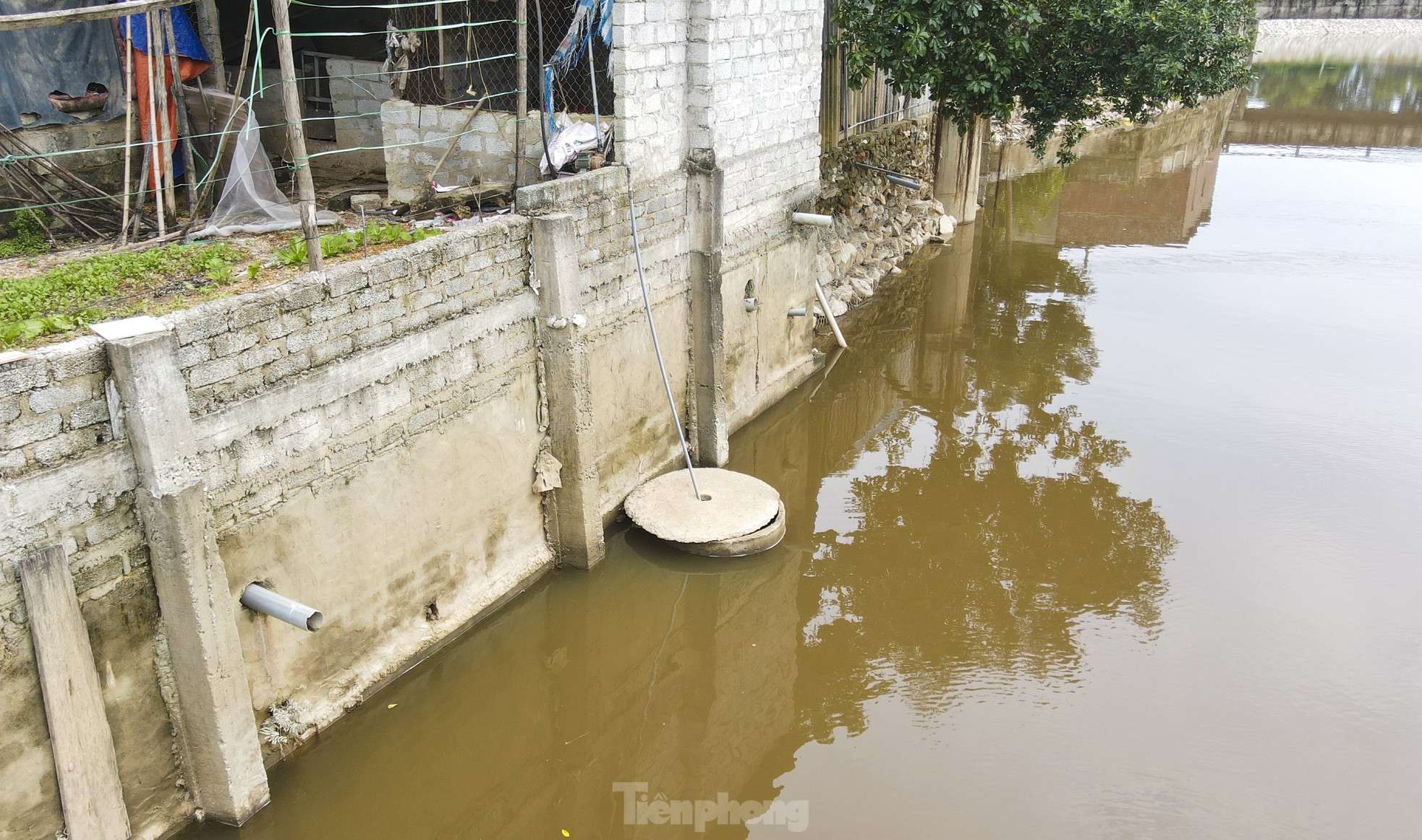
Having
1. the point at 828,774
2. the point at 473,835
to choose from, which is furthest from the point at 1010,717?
the point at 473,835

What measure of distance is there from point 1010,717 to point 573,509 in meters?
3.51

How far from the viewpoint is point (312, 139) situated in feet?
34.6

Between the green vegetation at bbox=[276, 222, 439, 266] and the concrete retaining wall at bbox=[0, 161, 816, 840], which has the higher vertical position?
the green vegetation at bbox=[276, 222, 439, 266]

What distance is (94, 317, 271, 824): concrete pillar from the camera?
15.0ft

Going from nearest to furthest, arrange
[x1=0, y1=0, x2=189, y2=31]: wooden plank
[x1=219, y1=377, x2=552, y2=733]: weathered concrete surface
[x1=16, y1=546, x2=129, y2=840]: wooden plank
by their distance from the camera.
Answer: [x1=16, y1=546, x2=129, y2=840]: wooden plank → [x1=0, y1=0, x2=189, y2=31]: wooden plank → [x1=219, y1=377, x2=552, y2=733]: weathered concrete surface

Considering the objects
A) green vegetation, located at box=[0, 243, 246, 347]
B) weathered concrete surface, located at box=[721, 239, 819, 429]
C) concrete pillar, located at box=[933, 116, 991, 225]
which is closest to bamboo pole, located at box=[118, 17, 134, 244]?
green vegetation, located at box=[0, 243, 246, 347]

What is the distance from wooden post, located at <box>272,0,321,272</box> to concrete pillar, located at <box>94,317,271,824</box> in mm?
1214

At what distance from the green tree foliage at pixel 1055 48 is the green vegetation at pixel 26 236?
8.50 metres

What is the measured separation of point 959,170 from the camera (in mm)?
17031

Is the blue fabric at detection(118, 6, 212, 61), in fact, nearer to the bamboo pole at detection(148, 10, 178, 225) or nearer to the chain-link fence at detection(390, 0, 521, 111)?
the bamboo pole at detection(148, 10, 178, 225)

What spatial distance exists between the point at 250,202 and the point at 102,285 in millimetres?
1693

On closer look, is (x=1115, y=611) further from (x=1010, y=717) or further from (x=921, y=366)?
(x=921, y=366)

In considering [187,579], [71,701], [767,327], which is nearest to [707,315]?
[767,327]

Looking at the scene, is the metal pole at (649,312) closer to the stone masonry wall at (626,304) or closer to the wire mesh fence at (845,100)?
the stone masonry wall at (626,304)
